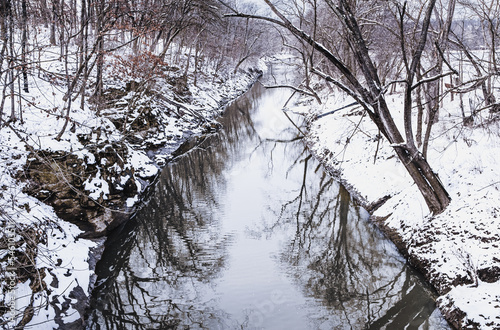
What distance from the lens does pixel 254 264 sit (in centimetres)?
864

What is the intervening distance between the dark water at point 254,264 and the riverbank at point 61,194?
63 cm

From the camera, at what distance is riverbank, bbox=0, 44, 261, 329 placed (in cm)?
509

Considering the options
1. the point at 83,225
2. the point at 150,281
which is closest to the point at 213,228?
the point at 150,281

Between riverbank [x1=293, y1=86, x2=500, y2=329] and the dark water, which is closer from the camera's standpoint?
riverbank [x1=293, y1=86, x2=500, y2=329]

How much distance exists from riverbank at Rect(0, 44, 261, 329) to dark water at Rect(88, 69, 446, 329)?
0.63 metres

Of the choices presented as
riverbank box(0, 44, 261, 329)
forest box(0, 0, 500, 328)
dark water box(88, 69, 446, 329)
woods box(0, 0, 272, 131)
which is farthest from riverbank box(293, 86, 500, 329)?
woods box(0, 0, 272, 131)

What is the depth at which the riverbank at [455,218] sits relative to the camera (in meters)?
6.29

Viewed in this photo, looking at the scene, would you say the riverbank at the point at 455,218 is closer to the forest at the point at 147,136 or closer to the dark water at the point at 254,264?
the forest at the point at 147,136

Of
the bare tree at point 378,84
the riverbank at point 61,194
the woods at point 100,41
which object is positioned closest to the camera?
the riverbank at point 61,194

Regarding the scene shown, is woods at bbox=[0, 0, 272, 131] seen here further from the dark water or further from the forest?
the dark water

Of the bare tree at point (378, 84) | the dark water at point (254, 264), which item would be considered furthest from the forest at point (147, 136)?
the dark water at point (254, 264)

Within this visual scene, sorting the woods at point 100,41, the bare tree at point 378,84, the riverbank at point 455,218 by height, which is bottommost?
the riverbank at point 455,218

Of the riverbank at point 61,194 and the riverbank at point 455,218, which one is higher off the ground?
the riverbank at point 61,194

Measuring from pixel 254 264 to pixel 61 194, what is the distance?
208 inches
